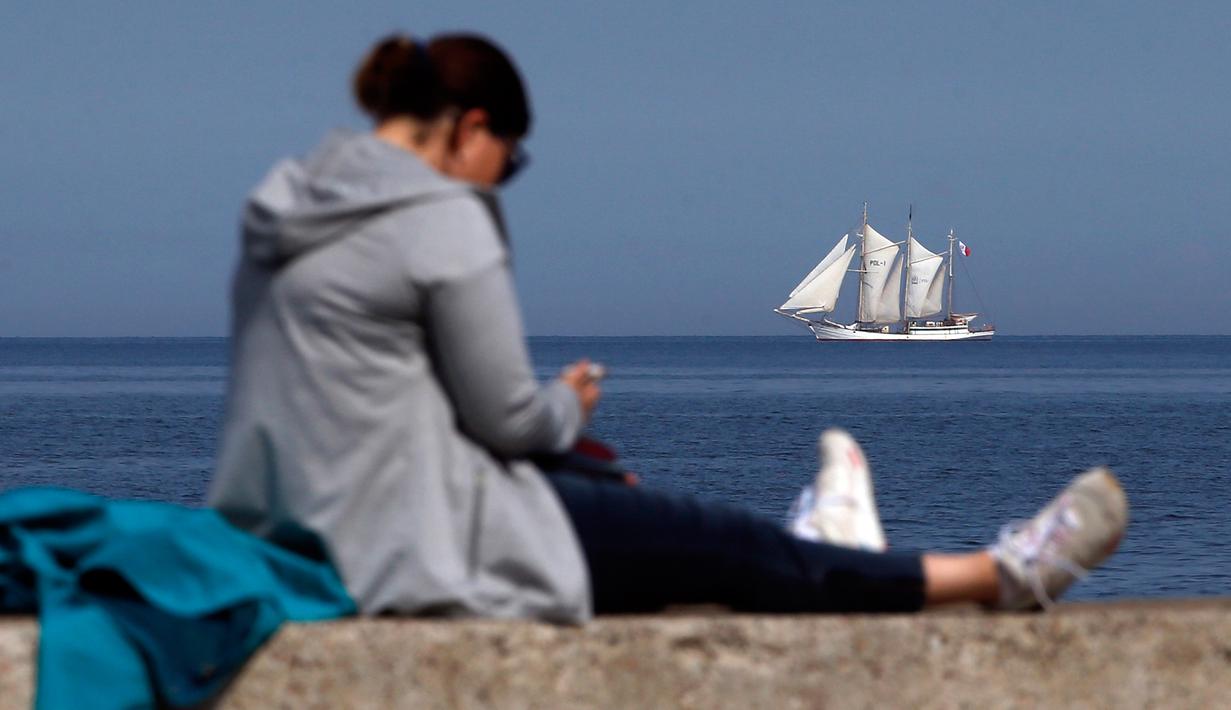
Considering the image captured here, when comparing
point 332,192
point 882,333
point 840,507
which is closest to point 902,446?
point 840,507

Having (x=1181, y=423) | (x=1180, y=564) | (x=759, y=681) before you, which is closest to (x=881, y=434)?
(x=1181, y=423)

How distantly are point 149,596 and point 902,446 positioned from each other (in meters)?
30.4

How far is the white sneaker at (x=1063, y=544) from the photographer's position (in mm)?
2217

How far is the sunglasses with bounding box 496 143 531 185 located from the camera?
211 centimetres

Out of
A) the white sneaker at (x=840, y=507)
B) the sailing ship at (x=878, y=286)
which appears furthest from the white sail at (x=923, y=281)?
the white sneaker at (x=840, y=507)

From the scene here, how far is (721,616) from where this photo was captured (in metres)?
2.10

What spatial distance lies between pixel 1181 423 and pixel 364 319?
40.9 meters

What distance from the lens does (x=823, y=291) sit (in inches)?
3942

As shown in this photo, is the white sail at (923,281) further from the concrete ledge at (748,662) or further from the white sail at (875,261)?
the concrete ledge at (748,662)

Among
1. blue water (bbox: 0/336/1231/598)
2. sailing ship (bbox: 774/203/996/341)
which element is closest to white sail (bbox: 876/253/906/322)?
sailing ship (bbox: 774/203/996/341)

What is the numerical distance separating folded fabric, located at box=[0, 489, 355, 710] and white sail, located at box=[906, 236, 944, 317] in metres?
99.9

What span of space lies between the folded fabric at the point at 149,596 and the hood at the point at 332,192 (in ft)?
1.25

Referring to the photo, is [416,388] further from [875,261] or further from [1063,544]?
[875,261]

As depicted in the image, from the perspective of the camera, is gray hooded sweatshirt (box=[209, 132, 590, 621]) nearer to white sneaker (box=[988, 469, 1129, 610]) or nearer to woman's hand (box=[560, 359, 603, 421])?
woman's hand (box=[560, 359, 603, 421])
